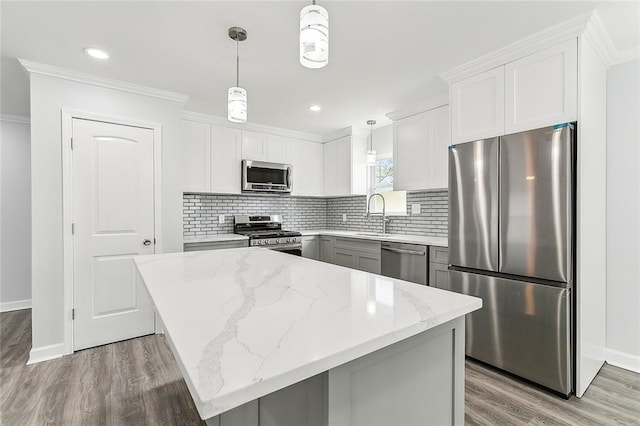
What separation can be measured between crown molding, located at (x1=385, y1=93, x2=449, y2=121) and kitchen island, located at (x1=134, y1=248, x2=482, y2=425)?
8.19 feet

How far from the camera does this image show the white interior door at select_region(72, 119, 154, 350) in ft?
9.02

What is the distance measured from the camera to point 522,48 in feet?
7.20

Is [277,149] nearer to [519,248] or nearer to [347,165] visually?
[347,165]

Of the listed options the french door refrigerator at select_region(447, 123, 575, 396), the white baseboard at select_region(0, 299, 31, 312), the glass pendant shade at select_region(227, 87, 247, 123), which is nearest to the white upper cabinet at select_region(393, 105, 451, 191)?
the french door refrigerator at select_region(447, 123, 575, 396)

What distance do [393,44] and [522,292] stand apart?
6.51 ft

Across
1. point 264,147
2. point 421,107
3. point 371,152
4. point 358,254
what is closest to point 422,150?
point 421,107

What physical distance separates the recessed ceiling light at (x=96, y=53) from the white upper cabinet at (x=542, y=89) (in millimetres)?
3060

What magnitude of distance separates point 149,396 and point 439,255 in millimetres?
2573

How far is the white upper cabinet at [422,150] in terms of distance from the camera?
3.19 metres

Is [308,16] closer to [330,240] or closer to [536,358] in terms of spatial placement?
[536,358]

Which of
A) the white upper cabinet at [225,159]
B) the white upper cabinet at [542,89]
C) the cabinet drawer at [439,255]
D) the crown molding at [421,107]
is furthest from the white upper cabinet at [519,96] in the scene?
the white upper cabinet at [225,159]

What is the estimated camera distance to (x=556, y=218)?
78.7 inches

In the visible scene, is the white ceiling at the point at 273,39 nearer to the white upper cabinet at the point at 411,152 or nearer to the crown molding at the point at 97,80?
the crown molding at the point at 97,80

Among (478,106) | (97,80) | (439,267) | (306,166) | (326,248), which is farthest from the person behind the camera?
(306,166)
